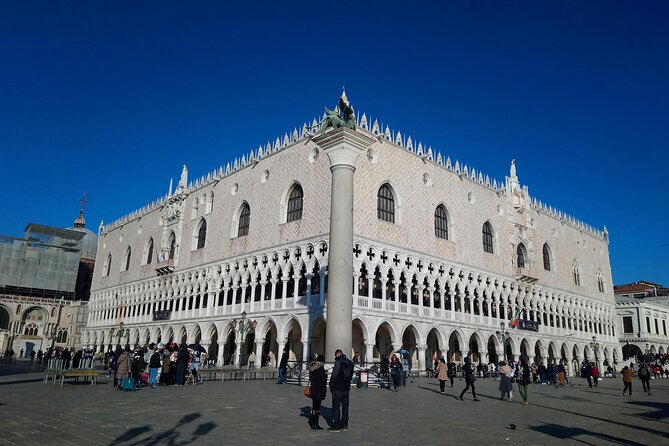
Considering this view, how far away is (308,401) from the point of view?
12.8 m

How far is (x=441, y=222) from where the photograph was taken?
35.2 meters

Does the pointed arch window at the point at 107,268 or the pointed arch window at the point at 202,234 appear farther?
the pointed arch window at the point at 107,268

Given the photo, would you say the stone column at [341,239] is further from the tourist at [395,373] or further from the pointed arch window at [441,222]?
the pointed arch window at [441,222]

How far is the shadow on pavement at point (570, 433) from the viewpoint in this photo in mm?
7793

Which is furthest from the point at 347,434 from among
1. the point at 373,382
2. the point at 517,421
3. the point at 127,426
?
the point at 373,382

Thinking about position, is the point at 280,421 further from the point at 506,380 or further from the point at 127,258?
the point at 127,258

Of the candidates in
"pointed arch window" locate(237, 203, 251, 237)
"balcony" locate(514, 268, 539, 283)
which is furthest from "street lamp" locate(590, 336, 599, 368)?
"pointed arch window" locate(237, 203, 251, 237)

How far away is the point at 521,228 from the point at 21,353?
51.3 meters

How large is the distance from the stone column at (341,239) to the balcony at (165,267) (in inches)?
1039

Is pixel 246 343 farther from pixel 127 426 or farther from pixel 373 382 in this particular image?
pixel 127 426

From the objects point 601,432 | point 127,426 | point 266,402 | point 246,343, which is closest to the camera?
point 127,426

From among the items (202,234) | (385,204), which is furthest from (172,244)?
(385,204)

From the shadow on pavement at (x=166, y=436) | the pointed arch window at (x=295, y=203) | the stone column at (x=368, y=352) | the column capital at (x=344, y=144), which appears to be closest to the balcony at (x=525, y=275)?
the stone column at (x=368, y=352)

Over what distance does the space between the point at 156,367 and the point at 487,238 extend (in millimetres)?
29091
